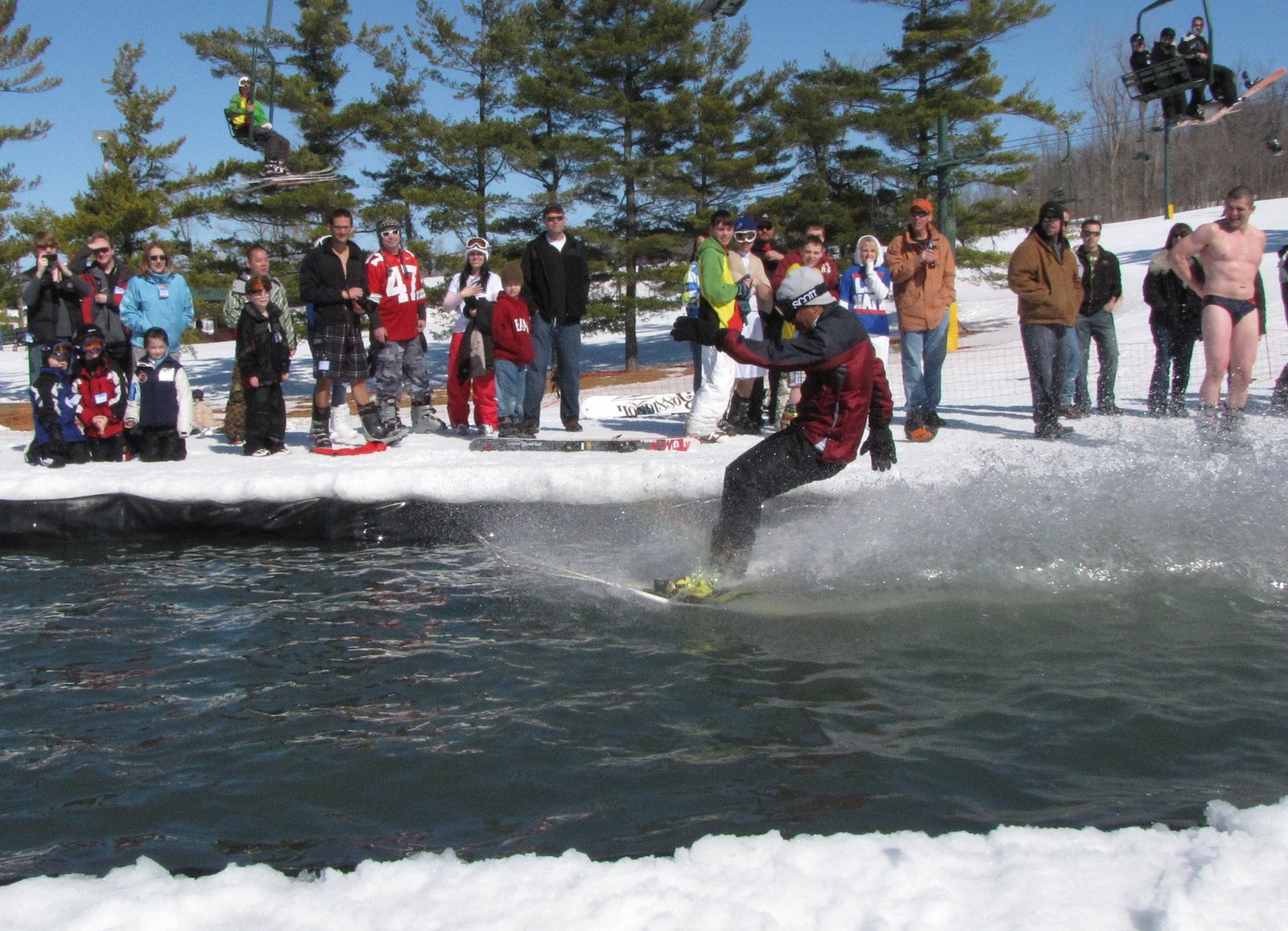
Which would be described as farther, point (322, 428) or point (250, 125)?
point (250, 125)

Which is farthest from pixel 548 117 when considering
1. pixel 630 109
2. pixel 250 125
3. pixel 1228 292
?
pixel 1228 292

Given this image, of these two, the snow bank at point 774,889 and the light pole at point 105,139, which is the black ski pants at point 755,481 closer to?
the snow bank at point 774,889

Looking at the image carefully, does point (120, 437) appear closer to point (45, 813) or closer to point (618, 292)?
point (45, 813)

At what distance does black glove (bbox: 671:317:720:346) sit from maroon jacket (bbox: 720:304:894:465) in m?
0.06

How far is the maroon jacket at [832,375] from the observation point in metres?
6.00

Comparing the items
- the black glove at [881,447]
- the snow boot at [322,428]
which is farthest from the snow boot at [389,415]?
the black glove at [881,447]

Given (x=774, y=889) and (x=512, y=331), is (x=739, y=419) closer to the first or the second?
(x=512, y=331)

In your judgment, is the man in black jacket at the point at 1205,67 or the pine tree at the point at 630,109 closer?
the man in black jacket at the point at 1205,67

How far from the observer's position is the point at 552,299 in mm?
10297

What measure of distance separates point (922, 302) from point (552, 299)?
3315 millimetres

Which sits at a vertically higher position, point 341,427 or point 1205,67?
point 1205,67

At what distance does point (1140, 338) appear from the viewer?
17922 millimetres

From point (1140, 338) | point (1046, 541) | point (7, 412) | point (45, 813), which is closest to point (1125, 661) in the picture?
point (1046, 541)

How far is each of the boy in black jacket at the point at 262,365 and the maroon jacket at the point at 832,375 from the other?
5115 millimetres
